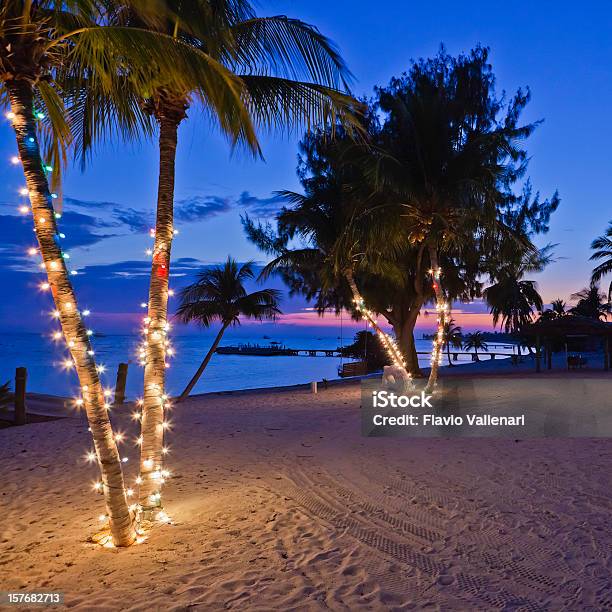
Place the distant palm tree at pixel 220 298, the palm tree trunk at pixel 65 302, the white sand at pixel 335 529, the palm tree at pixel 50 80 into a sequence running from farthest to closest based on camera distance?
the distant palm tree at pixel 220 298 → the palm tree trunk at pixel 65 302 → the palm tree at pixel 50 80 → the white sand at pixel 335 529

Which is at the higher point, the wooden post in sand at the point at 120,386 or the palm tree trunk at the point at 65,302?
the palm tree trunk at the point at 65,302

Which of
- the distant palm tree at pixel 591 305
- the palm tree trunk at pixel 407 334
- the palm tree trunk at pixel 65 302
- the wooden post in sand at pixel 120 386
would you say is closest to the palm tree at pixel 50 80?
the palm tree trunk at pixel 65 302

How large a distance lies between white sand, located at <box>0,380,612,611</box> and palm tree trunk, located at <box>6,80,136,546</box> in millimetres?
494

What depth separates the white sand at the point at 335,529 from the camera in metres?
3.33

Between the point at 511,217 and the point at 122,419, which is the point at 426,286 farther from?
the point at 122,419

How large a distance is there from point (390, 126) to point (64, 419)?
1357 cm

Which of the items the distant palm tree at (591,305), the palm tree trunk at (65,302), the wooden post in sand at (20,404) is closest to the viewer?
the palm tree trunk at (65,302)

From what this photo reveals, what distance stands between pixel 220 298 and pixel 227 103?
462 inches

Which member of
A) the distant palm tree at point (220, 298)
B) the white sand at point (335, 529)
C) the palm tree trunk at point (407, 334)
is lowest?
the white sand at point (335, 529)

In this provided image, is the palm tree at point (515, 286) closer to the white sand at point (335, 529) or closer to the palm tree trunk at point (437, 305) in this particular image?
the palm tree trunk at point (437, 305)

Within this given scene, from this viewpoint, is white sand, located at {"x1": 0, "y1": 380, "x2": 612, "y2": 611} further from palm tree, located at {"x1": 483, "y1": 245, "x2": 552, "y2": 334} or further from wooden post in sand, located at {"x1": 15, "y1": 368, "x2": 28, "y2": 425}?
palm tree, located at {"x1": 483, "y1": 245, "x2": 552, "y2": 334}

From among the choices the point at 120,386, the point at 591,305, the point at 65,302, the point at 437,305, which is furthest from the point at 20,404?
the point at 591,305

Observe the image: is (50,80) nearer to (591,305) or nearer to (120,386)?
(120,386)

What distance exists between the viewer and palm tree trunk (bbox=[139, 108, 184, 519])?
4707mm
